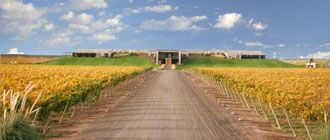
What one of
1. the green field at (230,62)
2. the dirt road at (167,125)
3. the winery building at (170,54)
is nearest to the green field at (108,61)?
the winery building at (170,54)

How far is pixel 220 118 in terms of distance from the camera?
2288cm

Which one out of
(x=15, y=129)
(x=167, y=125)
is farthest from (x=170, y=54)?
(x=15, y=129)

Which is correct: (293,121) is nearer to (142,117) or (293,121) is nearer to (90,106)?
(142,117)

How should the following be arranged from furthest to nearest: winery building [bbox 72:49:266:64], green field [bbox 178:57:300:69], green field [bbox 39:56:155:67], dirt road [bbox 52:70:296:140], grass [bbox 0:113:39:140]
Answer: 1. winery building [bbox 72:49:266:64]
2. green field [bbox 178:57:300:69]
3. green field [bbox 39:56:155:67]
4. dirt road [bbox 52:70:296:140]
5. grass [bbox 0:113:39:140]

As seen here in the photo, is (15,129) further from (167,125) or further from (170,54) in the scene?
(170,54)

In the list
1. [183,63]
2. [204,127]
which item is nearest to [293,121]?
[204,127]

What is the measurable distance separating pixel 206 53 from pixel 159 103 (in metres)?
141

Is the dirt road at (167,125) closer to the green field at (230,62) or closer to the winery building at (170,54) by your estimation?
the green field at (230,62)

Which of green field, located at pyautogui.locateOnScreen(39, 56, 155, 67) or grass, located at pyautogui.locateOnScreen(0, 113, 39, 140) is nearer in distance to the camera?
grass, located at pyautogui.locateOnScreen(0, 113, 39, 140)

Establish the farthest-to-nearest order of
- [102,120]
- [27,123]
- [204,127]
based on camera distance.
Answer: [102,120]
[204,127]
[27,123]

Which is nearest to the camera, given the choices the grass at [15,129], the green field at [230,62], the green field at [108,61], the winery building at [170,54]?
the grass at [15,129]

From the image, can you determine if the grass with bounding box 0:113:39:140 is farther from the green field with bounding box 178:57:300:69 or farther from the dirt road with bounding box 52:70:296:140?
the green field with bounding box 178:57:300:69

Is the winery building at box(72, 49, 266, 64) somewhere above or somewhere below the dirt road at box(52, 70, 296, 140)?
above

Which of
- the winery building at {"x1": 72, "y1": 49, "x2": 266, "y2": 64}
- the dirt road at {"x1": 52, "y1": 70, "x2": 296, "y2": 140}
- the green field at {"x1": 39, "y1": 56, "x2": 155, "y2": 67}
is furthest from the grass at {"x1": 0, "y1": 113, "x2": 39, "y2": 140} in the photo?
the winery building at {"x1": 72, "y1": 49, "x2": 266, "y2": 64}
